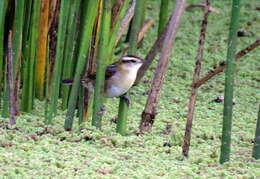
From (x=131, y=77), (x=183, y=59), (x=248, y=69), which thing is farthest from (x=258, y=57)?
(x=131, y=77)

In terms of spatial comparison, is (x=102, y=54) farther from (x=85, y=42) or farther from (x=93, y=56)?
(x=93, y=56)

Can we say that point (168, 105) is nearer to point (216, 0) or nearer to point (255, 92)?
point (255, 92)

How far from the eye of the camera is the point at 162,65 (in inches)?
140

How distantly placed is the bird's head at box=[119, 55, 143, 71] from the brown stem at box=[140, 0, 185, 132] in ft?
1.62

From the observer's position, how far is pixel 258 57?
5750 mm

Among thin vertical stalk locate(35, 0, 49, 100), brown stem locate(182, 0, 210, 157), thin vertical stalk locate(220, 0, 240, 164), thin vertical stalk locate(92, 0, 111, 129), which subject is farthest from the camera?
thin vertical stalk locate(35, 0, 49, 100)

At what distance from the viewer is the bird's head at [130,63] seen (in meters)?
4.12

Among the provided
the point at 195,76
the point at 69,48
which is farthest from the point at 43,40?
the point at 195,76

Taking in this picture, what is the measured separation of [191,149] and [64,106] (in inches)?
43.1

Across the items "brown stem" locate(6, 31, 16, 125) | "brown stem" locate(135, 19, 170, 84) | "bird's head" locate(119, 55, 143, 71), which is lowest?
"brown stem" locate(6, 31, 16, 125)

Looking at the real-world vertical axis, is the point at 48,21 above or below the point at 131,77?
above

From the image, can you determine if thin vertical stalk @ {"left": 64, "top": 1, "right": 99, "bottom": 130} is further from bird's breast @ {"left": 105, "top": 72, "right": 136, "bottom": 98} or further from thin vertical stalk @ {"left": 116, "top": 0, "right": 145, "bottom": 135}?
bird's breast @ {"left": 105, "top": 72, "right": 136, "bottom": 98}

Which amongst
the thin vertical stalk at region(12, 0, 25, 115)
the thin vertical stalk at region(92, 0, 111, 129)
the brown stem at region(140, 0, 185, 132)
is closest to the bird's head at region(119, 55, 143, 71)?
the brown stem at region(140, 0, 185, 132)

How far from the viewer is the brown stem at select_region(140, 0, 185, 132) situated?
3.46 meters
